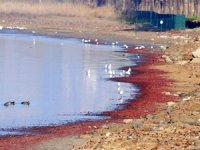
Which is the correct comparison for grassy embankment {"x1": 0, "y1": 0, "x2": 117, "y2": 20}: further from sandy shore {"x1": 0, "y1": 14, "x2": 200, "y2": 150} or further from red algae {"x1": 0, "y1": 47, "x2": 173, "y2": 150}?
red algae {"x1": 0, "y1": 47, "x2": 173, "y2": 150}

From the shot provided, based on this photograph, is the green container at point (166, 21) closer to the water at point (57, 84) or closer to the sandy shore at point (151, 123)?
the water at point (57, 84)

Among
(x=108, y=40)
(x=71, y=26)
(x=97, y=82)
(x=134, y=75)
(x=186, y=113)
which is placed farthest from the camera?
(x=71, y=26)

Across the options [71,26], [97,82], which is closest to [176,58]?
[97,82]

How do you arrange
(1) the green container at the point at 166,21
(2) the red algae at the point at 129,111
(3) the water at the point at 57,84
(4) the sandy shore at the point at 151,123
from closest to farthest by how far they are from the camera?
1. (4) the sandy shore at the point at 151,123
2. (2) the red algae at the point at 129,111
3. (3) the water at the point at 57,84
4. (1) the green container at the point at 166,21

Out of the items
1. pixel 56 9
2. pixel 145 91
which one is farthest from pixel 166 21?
pixel 145 91

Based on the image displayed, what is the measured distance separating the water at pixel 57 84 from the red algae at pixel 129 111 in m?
0.86

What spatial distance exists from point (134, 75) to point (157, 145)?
26.5 meters

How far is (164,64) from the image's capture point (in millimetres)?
54438

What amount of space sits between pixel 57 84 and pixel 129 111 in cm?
1150

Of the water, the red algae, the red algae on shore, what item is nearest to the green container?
the water

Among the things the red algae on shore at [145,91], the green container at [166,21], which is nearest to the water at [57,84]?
the red algae on shore at [145,91]

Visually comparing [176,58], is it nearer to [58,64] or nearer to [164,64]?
[164,64]

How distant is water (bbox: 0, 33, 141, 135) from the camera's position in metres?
30.8

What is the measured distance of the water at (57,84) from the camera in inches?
1211
